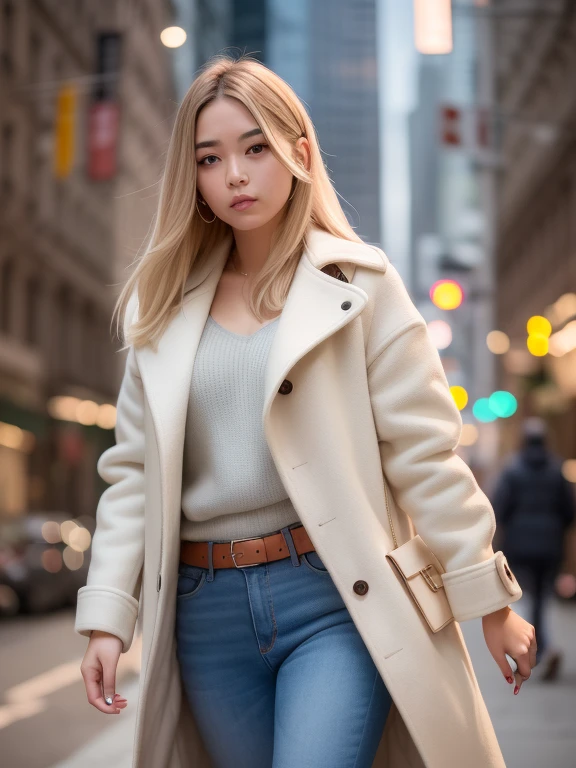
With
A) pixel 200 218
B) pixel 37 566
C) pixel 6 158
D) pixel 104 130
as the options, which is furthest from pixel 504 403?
pixel 200 218

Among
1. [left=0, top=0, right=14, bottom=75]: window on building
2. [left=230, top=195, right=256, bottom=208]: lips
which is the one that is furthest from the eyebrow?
[left=0, top=0, right=14, bottom=75]: window on building

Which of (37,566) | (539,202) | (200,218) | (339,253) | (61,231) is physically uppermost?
(61,231)

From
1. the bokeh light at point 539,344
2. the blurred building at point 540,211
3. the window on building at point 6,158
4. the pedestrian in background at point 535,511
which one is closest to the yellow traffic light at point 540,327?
the bokeh light at point 539,344

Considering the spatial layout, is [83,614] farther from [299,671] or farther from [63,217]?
[63,217]

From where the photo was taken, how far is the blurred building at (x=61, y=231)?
2645 cm

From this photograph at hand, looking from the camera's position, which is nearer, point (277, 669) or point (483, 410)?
point (277, 669)

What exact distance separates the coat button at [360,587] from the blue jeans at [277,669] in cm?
8

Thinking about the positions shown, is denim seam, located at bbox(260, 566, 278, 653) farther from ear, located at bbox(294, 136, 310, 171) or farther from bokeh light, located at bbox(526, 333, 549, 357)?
bokeh light, located at bbox(526, 333, 549, 357)

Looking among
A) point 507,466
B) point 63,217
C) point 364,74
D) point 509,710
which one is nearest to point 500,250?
point 63,217

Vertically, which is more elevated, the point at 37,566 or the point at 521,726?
the point at 521,726

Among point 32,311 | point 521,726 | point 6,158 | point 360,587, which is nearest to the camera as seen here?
point 360,587

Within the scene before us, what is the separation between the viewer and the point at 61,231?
3275cm

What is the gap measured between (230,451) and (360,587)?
40 cm

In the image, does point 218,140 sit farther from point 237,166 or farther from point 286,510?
point 286,510
